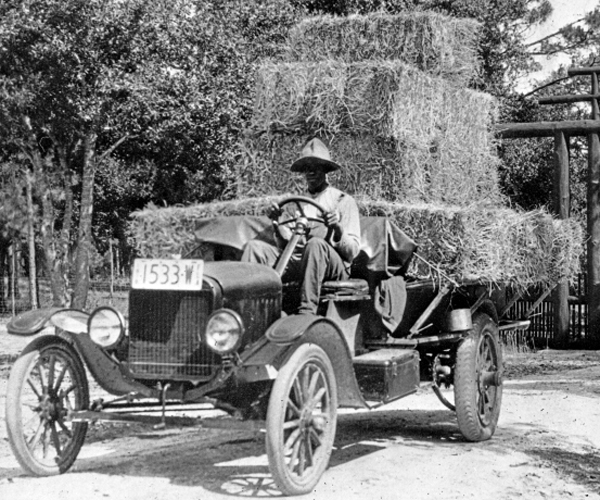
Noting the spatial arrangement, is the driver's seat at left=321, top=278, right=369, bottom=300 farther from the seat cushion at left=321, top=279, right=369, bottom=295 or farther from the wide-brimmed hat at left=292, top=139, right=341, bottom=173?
the wide-brimmed hat at left=292, top=139, right=341, bottom=173

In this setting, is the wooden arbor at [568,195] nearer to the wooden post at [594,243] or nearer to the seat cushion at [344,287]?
the wooden post at [594,243]

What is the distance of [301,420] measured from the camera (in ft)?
18.7

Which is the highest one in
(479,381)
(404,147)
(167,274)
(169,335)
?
(404,147)

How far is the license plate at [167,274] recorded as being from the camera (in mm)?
5688

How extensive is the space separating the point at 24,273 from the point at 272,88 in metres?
43.6

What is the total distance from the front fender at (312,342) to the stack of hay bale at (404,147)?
177 centimetres

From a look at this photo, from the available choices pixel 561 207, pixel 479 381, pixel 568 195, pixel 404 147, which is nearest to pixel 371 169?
pixel 404 147

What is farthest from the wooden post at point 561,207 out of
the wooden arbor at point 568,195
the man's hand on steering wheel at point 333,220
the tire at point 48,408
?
the tire at point 48,408

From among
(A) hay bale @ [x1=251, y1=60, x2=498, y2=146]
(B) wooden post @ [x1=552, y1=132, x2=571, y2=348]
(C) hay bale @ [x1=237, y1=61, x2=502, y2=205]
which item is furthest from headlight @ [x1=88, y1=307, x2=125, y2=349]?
(B) wooden post @ [x1=552, y1=132, x2=571, y2=348]

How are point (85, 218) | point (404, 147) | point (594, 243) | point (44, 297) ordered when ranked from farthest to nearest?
1. point (44, 297)
2. point (85, 218)
3. point (594, 243)
4. point (404, 147)

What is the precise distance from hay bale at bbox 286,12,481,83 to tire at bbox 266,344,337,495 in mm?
6252

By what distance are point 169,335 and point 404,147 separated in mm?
4629

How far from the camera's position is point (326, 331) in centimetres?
601

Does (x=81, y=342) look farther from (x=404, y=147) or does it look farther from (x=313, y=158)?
(x=404, y=147)
